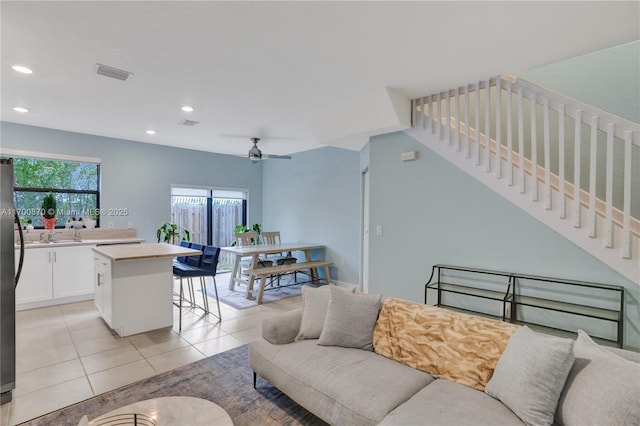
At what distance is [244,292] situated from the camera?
17.1 feet

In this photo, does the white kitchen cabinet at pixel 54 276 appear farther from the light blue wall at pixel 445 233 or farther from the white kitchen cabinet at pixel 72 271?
the light blue wall at pixel 445 233

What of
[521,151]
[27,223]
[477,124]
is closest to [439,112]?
[477,124]

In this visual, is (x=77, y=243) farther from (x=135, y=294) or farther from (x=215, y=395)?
(x=215, y=395)

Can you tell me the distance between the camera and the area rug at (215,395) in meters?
2.07

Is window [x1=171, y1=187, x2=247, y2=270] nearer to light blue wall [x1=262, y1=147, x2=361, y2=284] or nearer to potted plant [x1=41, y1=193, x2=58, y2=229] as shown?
light blue wall [x1=262, y1=147, x2=361, y2=284]

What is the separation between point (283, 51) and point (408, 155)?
182cm

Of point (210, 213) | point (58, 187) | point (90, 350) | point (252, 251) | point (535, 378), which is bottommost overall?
point (90, 350)

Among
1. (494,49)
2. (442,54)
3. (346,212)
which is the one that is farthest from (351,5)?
(346,212)

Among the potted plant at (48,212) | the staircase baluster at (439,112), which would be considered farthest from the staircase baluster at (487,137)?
the potted plant at (48,212)

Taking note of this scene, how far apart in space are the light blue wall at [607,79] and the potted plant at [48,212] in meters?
6.63

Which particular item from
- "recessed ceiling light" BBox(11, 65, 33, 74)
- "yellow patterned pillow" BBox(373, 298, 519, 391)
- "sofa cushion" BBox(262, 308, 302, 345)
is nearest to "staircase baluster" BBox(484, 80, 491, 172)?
"yellow patterned pillow" BBox(373, 298, 519, 391)

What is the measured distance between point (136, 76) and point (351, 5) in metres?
2.13

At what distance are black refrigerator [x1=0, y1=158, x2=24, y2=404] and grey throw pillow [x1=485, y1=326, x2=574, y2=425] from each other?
127 inches

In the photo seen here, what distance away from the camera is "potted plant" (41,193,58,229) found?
15.3 feet
